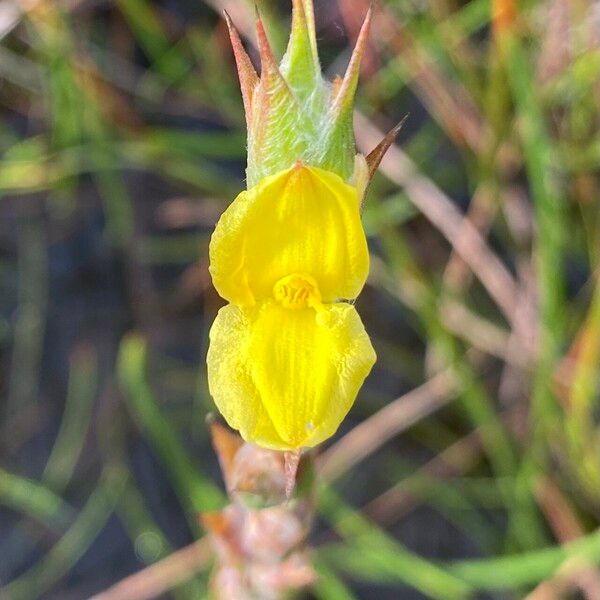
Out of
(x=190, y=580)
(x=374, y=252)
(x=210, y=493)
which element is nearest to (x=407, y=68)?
(x=374, y=252)

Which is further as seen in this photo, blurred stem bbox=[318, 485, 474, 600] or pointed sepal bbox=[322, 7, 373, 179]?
blurred stem bbox=[318, 485, 474, 600]

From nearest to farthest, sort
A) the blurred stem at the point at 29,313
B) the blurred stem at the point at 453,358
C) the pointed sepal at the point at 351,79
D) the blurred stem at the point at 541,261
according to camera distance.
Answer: the pointed sepal at the point at 351,79, the blurred stem at the point at 541,261, the blurred stem at the point at 453,358, the blurred stem at the point at 29,313

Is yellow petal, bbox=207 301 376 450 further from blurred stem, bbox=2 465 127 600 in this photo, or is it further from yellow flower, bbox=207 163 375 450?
blurred stem, bbox=2 465 127 600

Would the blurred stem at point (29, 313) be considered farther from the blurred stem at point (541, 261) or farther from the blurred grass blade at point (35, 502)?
the blurred stem at point (541, 261)

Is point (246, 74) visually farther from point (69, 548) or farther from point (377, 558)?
point (69, 548)

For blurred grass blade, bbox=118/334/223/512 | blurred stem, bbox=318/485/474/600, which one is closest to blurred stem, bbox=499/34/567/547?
blurred stem, bbox=318/485/474/600

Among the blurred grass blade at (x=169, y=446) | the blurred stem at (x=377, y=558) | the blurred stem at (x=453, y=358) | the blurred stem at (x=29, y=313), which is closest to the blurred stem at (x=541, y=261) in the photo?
the blurred stem at (x=453, y=358)

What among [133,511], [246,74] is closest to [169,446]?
[133,511]
